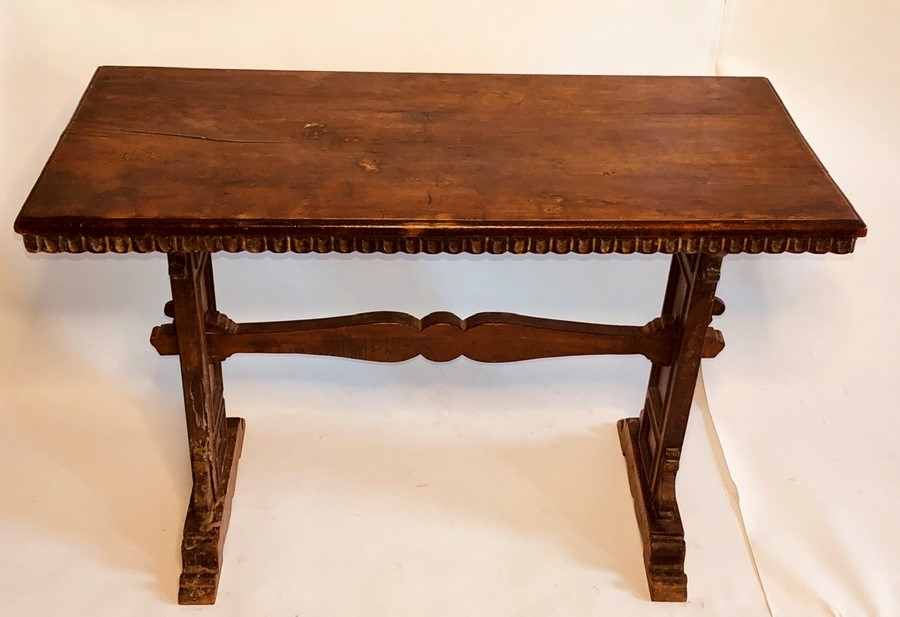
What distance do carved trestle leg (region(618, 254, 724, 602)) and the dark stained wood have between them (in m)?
0.05

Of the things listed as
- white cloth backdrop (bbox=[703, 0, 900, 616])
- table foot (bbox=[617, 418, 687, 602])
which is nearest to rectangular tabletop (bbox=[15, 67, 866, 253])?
white cloth backdrop (bbox=[703, 0, 900, 616])

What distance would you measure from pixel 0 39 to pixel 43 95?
160mm

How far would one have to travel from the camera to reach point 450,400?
9.45ft

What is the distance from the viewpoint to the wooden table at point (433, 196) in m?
1.83

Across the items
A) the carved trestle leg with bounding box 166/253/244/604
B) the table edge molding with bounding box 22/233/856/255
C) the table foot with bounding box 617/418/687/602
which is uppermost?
the table edge molding with bounding box 22/233/856/255

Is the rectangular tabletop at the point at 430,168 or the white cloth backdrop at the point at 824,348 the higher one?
the rectangular tabletop at the point at 430,168

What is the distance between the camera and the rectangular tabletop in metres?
1.83

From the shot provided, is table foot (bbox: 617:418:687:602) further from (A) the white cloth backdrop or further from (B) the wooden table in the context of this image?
(A) the white cloth backdrop

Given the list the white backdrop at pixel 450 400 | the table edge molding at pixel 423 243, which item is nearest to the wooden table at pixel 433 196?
the table edge molding at pixel 423 243

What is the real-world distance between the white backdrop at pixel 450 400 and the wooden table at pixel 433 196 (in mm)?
170

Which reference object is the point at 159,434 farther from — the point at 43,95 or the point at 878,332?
the point at 878,332

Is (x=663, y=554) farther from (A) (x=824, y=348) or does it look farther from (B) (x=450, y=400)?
(A) (x=824, y=348)

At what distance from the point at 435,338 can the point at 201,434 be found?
1.77 ft

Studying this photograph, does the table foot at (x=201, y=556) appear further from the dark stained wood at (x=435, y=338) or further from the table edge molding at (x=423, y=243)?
the table edge molding at (x=423, y=243)
